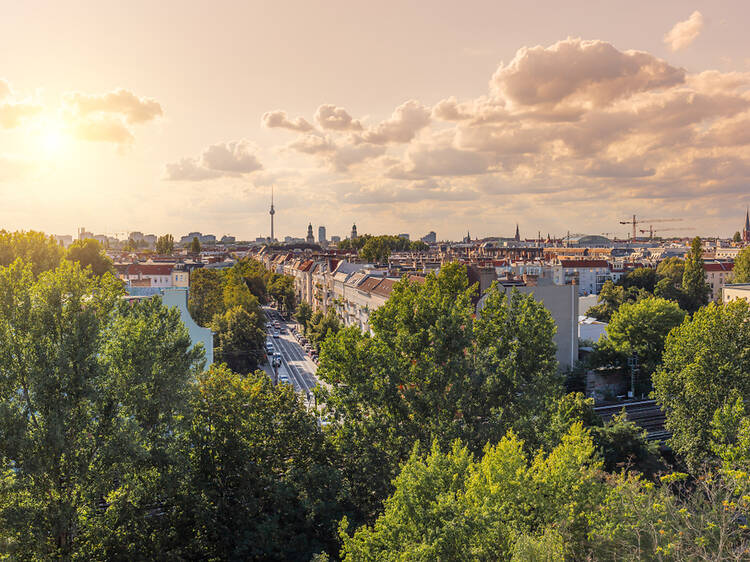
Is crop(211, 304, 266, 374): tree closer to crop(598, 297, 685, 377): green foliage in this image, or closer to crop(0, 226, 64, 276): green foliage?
crop(0, 226, 64, 276): green foliage

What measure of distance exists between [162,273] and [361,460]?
280 feet

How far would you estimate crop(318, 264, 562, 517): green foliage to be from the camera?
2556cm

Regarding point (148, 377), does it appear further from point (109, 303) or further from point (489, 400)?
point (489, 400)

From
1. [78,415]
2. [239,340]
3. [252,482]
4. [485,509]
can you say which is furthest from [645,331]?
[78,415]

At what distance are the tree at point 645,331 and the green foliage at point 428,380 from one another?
1346 inches

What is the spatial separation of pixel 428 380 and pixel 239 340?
45.0 m

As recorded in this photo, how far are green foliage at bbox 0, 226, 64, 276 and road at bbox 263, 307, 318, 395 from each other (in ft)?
85.0

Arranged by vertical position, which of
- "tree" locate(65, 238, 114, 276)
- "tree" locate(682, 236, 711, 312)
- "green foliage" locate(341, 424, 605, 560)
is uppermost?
"tree" locate(65, 238, 114, 276)

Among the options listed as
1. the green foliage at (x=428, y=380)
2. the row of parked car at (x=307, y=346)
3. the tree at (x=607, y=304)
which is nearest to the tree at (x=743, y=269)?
the tree at (x=607, y=304)

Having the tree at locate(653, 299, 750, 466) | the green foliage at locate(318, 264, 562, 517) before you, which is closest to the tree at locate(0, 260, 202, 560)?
the green foliage at locate(318, 264, 562, 517)

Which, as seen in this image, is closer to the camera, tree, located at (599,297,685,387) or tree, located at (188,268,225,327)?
tree, located at (599,297,685,387)

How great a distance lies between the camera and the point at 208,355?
3841cm

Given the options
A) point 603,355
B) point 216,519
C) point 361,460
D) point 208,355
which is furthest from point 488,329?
point 603,355

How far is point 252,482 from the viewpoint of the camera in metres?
22.9
